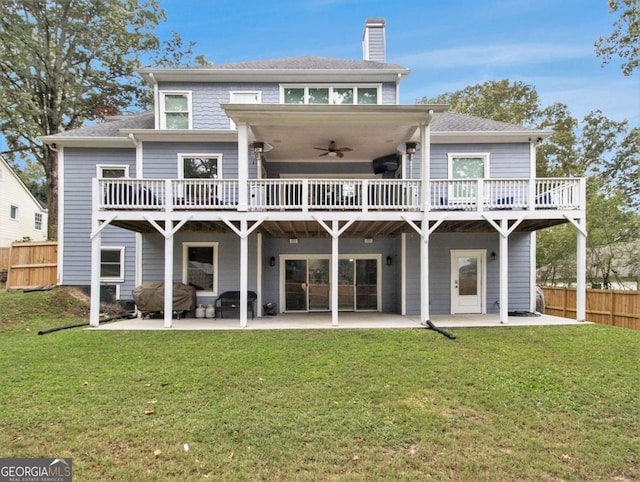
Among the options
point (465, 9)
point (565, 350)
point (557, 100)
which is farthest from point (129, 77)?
point (557, 100)

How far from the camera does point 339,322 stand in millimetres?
8883

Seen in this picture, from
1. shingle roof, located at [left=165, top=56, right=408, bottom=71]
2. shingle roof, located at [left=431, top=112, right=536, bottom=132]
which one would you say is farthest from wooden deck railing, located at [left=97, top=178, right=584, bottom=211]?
shingle roof, located at [left=165, top=56, right=408, bottom=71]

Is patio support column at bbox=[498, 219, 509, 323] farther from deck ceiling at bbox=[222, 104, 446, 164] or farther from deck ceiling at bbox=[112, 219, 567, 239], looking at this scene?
deck ceiling at bbox=[222, 104, 446, 164]

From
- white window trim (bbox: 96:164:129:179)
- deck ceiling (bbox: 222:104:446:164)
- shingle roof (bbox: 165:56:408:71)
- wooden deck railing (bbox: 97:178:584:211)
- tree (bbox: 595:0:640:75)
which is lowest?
wooden deck railing (bbox: 97:178:584:211)

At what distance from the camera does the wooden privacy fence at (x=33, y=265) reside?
1127cm

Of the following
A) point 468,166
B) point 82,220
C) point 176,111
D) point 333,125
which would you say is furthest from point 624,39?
point 82,220

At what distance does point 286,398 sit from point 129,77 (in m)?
20.0

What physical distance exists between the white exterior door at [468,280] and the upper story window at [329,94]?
5857 mm

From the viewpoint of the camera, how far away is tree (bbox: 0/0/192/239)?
15.1 metres

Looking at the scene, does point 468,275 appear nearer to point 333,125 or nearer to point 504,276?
point 504,276

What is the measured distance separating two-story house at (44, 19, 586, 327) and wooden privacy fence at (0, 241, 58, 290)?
3.79ft

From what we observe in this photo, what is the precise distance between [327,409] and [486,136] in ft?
31.9

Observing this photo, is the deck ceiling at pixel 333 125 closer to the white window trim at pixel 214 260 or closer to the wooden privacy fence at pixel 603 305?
the white window trim at pixel 214 260

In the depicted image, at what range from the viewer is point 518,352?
6023 mm
